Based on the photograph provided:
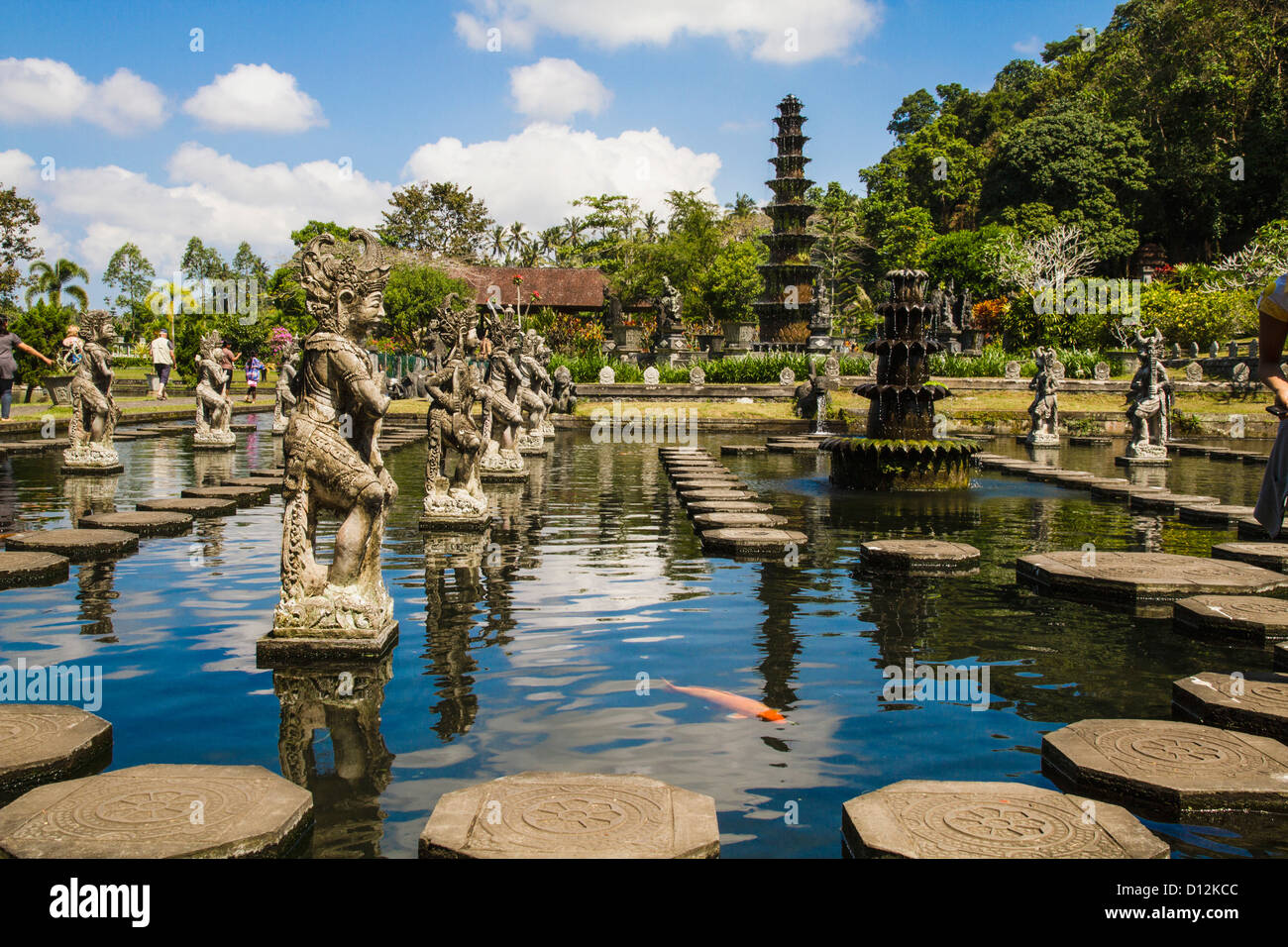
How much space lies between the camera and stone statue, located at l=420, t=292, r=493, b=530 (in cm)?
1011

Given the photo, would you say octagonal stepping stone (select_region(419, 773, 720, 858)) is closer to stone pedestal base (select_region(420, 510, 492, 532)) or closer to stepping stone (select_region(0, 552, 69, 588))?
stepping stone (select_region(0, 552, 69, 588))

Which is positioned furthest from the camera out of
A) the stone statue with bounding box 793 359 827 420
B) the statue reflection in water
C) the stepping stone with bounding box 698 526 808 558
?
the stone statue with bounding box 793 359 827 420

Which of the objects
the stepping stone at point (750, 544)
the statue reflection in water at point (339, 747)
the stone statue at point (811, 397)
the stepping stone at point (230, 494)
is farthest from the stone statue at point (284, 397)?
the statue reflection in water at point (339, 747)

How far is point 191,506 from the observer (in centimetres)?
1081

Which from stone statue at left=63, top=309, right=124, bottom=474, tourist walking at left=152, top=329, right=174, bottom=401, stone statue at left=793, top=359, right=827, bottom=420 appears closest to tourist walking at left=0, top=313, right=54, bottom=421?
stone statue at left=63, top=309, right=124, bottom=474

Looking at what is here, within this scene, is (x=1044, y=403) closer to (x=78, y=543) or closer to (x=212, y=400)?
(x=212, y=400)

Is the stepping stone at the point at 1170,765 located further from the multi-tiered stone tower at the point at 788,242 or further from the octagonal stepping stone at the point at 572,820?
the multi-tiered stone tower at the point at 788,242

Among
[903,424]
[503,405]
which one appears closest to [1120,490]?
[903,424]

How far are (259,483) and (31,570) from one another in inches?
217

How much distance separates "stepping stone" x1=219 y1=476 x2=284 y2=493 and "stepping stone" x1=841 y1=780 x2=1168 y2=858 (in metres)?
10.6

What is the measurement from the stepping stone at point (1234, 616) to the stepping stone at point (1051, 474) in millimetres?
8712

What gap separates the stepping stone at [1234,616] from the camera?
6.44m

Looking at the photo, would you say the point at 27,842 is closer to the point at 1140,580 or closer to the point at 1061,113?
the point at 1140,580

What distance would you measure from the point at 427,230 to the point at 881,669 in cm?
6367
